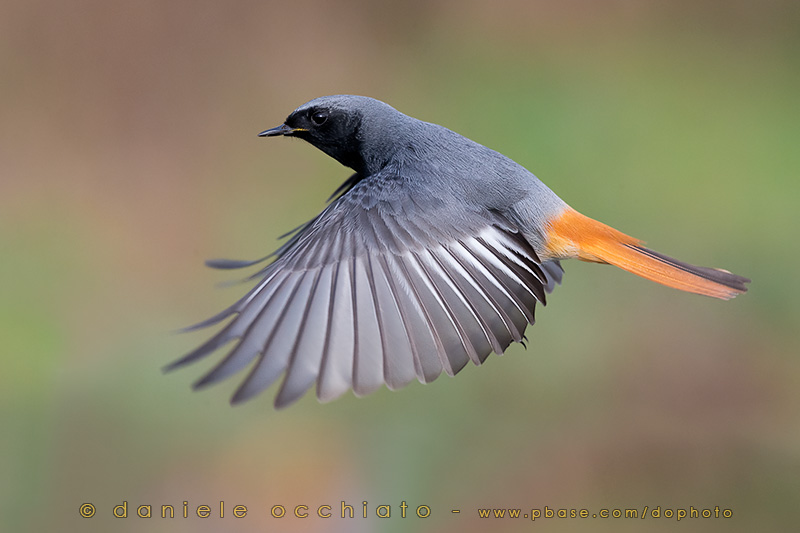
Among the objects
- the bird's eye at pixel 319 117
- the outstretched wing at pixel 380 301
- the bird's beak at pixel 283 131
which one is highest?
the bird's eye at pixel 319 117

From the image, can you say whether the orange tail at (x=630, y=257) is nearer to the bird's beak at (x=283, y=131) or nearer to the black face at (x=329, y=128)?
the black face at (x=329, y=128)

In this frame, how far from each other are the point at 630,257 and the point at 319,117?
92 centimetres

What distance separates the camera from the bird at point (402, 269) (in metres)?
1.60

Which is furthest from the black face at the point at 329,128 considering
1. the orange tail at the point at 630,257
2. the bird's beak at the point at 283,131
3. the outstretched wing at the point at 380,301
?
the orange tail at the point at 630,257

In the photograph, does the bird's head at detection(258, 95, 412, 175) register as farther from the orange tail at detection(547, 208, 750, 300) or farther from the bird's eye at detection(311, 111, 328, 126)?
the orange tail at detection(547, 208, 750, 300)

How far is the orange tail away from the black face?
599 mm

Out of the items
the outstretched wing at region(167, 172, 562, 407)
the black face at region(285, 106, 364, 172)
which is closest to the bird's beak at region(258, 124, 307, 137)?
the black face at region(285, 106, 364, 172)

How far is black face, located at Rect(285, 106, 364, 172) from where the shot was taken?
2.28m

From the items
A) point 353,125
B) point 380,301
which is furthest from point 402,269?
point 353,125

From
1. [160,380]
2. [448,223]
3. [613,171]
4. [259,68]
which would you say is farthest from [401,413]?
[259,68]

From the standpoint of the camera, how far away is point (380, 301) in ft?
5.93

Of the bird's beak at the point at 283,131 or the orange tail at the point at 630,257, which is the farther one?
the bird's beak at the point at 283,131

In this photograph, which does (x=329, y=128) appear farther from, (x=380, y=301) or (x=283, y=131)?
(x=380, y=301)

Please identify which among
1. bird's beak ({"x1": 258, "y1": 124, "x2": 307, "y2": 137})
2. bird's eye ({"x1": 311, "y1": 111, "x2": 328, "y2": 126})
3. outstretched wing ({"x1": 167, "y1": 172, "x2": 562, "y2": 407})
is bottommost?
outstretched wing ({"x1": 167, "y1": 172, "x2": 562, "y2": 407})
